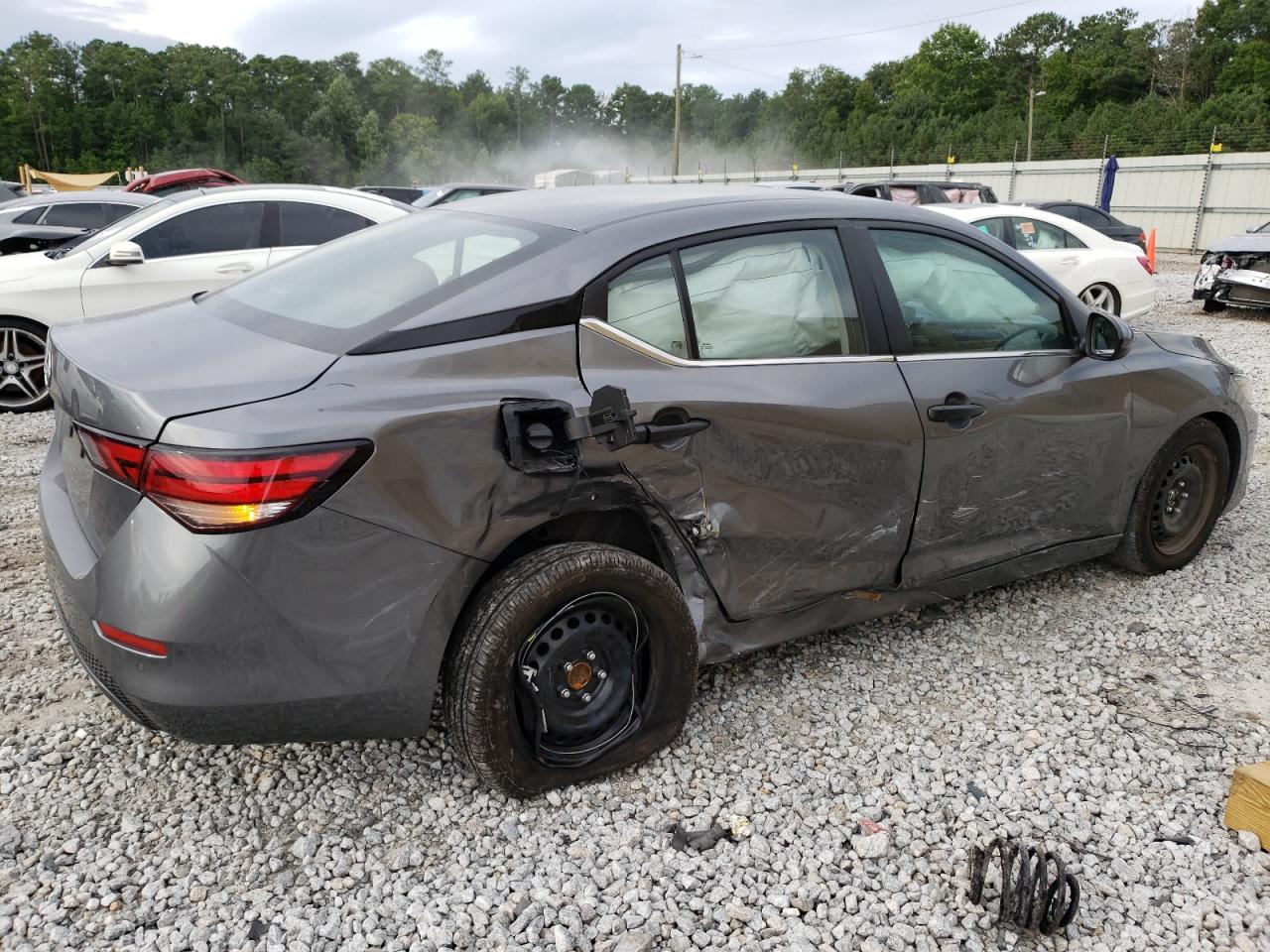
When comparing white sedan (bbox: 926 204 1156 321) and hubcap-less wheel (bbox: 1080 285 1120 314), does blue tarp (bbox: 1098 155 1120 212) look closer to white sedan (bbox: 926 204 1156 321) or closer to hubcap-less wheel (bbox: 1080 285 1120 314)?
white sedan (bbox: 926 204 1156 321)

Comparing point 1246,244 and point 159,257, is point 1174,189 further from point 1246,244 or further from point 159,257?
point 159,257

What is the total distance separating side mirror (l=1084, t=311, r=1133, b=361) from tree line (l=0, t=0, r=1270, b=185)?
106 feet

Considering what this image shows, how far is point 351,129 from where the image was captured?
110250mm

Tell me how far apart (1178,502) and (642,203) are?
9.28ft

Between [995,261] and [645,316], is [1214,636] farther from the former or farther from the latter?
[645,316]

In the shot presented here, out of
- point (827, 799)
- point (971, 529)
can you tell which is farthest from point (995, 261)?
point (827, 799)

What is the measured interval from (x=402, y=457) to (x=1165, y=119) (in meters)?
49.8

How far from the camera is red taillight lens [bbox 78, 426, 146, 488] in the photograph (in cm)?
215

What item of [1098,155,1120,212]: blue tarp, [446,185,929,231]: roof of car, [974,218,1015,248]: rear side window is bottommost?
[974,218,1015,248]: rear side window

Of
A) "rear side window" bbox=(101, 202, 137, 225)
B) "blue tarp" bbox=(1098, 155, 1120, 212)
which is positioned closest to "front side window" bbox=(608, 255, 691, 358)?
"rear side window" bbox=(101, 202, 137, 225)

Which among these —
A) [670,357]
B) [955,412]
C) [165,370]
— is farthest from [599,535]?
[955,412]

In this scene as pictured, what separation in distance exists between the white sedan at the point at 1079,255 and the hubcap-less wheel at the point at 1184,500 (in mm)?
6144

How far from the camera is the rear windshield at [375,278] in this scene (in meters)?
2.52

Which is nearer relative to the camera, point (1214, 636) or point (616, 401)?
point (616, 401)
